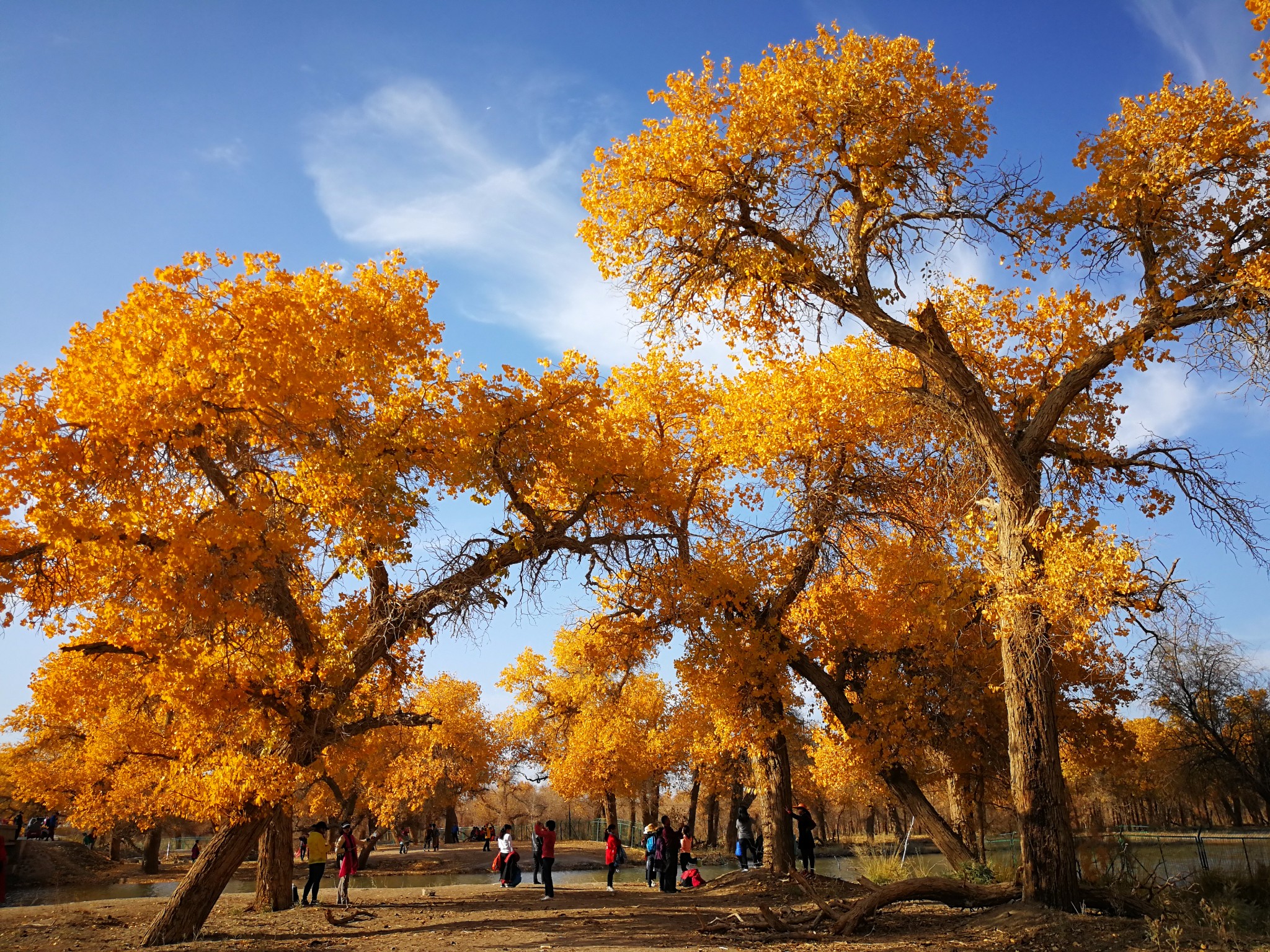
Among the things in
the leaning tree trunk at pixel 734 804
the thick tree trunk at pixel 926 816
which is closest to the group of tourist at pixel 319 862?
the thick tree trunk at pixel 926 816

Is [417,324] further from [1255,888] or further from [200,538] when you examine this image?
[1255,888]

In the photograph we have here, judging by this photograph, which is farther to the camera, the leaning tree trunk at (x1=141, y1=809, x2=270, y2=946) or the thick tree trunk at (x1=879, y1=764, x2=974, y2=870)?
the thick tree trunk at (x1=879, y1=764, x2=974, y2=870)

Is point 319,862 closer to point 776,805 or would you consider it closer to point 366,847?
point 776,805

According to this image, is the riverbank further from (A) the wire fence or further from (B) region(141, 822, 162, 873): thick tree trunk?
(B) region(141, 822, 162, 873): thick tree trunk

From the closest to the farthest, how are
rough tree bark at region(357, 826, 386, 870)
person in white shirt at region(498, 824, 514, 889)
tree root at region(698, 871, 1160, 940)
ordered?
1. tree root at region(698, 871, 1160, 940)
2. person in white shirt at region(498, 824, 514, 889)
3. rough tree bark at region(357, 826, 386, 870)

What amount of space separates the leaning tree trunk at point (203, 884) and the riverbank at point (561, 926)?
339mm

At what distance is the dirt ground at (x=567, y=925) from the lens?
809 cm

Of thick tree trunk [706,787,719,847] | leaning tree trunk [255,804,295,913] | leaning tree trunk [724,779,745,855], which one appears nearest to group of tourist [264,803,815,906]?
leaning tree trunk [255,804,295,913]

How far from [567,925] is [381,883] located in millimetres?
16588

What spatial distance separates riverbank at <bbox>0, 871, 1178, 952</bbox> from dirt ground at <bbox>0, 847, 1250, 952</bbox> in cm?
2

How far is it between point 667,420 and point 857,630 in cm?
592

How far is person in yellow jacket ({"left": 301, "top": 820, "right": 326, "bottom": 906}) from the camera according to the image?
44.7 feet

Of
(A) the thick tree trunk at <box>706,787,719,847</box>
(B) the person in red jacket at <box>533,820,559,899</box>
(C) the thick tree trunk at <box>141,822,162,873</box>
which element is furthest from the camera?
(A) the thick tree trunk at <box>706,787,719,847</box>

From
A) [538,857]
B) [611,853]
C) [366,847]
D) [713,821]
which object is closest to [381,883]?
[366,847]
